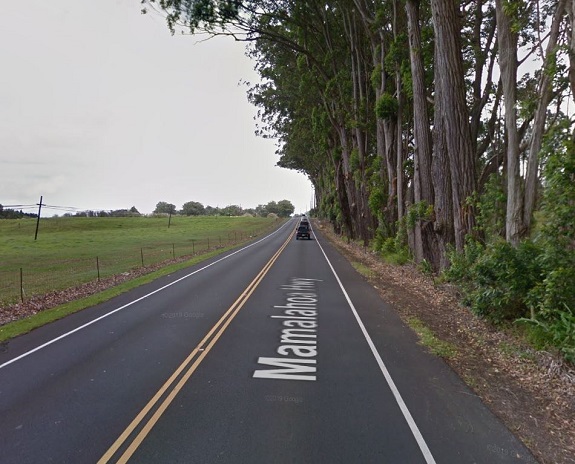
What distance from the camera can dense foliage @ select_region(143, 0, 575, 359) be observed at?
671 cm

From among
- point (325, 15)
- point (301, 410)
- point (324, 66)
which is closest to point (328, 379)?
point (301, 410)

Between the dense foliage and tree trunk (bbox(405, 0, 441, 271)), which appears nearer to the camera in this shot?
the dense foliage

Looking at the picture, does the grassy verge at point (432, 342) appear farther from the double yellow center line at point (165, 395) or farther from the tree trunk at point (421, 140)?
the tree trunk at point (421, 140)

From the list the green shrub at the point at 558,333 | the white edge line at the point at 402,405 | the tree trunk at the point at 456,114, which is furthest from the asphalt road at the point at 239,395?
the tree trunk at the point at 456,114

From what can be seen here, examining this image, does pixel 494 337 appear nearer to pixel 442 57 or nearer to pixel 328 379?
pixel 328 379

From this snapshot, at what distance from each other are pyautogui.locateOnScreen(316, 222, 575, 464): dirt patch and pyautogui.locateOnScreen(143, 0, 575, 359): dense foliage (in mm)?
469

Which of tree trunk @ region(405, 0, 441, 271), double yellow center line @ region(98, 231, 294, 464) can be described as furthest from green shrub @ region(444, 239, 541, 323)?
double yellow center line @ region(98, 231, 294, 464)

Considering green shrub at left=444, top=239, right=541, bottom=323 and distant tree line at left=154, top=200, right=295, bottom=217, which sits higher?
distant tree line at left=154, top=200, right=295, bottom=217

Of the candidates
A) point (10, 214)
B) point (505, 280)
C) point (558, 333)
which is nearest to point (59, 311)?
point (505, 280)

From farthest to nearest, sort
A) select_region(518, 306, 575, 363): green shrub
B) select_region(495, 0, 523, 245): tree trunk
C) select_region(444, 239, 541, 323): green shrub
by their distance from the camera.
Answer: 1. select_region(495, 0, 523, 245): tree trunk
2. select_region(444, 239, 541, 323): green shrub
3. select_region(518, 306, 575, 363): green shrub

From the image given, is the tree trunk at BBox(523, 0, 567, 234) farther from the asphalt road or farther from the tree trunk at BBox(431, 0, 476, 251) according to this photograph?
the asphalt road

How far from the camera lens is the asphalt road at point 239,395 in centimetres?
395

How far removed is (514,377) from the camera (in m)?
5.82

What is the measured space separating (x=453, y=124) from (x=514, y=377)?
7.62 metres
